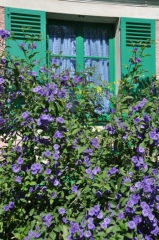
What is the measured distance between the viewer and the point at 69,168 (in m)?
3.47

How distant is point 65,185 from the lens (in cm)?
345

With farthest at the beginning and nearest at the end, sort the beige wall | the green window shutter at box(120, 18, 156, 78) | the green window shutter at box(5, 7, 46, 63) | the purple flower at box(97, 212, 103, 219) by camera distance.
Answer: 1. the green window shutter at box(120, 18, 156, 78)
2. the beige wall
3. the green window shutter at box(5, 7, 46, 63)
4. the purple flower at box(97, 212, 103, 219)

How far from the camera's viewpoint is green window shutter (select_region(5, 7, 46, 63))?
17.7ft

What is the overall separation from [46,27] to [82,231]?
133 inches

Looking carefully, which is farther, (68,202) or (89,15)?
(89,15)

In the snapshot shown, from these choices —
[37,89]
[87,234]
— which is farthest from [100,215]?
[37,89]

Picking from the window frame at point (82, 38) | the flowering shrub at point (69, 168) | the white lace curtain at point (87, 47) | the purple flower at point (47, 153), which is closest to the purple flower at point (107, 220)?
the flowering shrub at point (69, 168)

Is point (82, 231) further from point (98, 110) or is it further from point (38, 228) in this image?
point (98, 110)

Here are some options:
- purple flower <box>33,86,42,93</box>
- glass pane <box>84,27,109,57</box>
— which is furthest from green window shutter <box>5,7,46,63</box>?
purple flower <box>33,86,42,93</box>

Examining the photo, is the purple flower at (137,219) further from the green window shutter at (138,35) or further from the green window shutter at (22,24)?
the green window shutter at (138,35)

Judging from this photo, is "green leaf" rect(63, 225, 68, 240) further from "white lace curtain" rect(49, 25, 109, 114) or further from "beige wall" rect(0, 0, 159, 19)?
"beige wall" rect(0, 0, 159, 19)

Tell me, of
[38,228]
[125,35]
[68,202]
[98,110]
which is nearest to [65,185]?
[68,202]

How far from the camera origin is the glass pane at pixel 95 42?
6027 mm

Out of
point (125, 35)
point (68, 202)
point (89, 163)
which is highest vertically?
point (125, 35)
